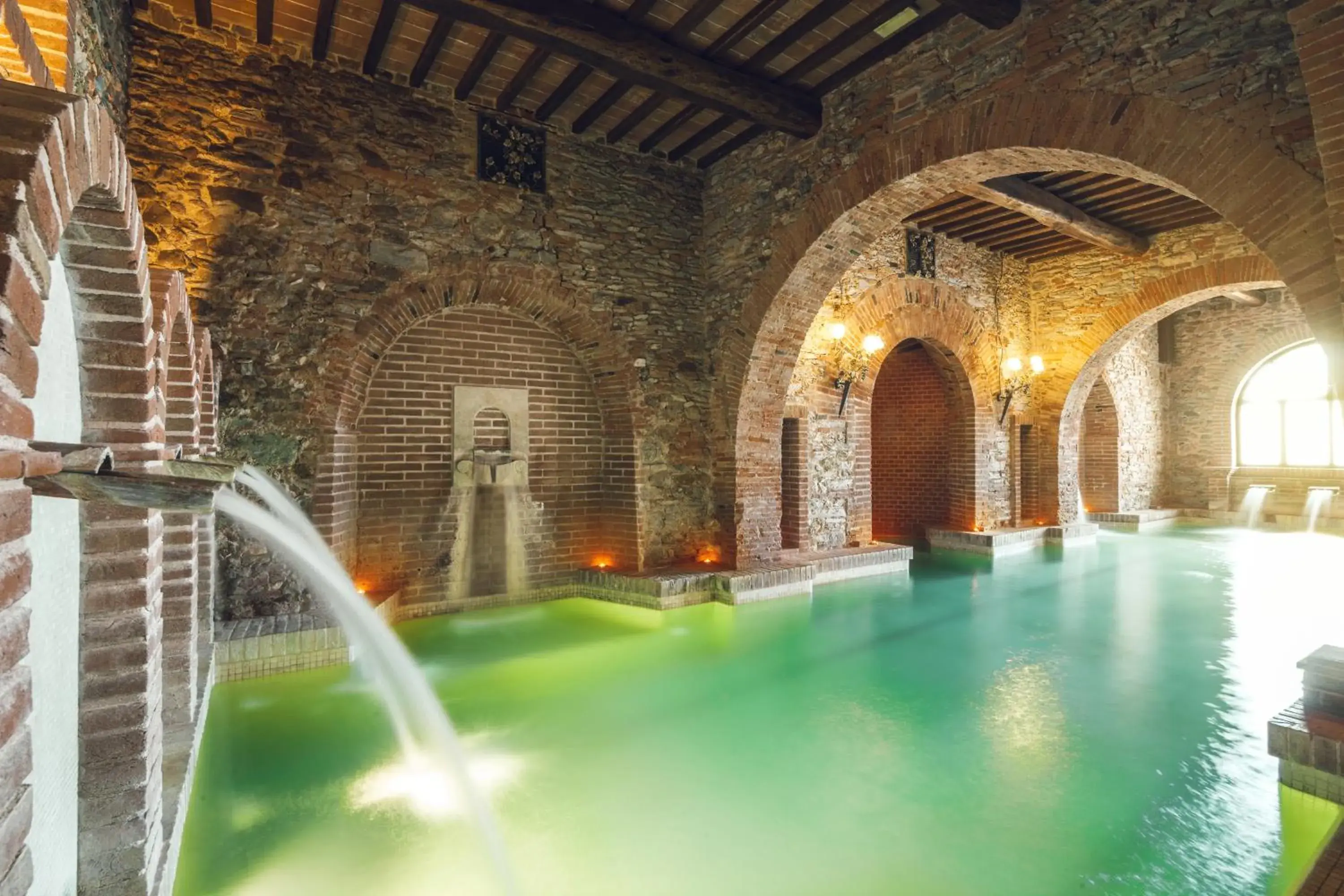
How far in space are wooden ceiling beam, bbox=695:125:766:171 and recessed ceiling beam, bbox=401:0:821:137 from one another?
548 millimetres

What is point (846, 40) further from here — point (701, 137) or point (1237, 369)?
point (1237, 369)

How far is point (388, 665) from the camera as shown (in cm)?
432

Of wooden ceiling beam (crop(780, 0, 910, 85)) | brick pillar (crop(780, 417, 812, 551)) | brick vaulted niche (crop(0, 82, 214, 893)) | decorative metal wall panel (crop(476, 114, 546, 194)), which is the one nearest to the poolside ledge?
brick pillar (crop(780, 417, 812, 551))

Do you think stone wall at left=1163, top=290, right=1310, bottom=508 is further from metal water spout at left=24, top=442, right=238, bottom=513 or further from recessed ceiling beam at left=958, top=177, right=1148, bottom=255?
metal water spout at left=24, top=442, right=238, bottom=513

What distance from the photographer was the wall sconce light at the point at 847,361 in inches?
306

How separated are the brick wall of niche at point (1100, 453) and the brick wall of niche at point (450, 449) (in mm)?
9423

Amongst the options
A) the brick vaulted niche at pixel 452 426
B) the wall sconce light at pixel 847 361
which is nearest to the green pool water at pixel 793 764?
the brick vaulted niche at pixel 452 426

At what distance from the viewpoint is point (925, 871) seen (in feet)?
7.68

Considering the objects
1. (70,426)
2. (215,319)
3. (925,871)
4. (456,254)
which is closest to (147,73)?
(215,319)

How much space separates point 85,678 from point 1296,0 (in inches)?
211

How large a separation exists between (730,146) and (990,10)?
8.85ft

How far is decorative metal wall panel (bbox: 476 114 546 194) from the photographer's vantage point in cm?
567

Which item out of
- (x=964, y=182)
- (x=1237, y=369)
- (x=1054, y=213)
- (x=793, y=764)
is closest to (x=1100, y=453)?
(x=1237, y=369)

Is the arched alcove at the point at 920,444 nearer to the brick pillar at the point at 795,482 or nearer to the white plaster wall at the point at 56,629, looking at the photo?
the brick pillar at the point at 795,482
